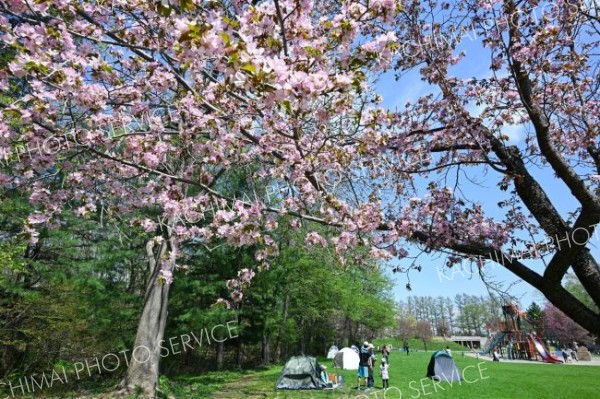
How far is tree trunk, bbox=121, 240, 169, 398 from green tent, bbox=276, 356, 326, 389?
5098mm

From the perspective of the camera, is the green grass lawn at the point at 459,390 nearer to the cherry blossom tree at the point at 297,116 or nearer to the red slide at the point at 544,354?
the cherry blossom tree at the point at 297,116

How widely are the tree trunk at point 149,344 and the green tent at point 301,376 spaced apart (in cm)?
510

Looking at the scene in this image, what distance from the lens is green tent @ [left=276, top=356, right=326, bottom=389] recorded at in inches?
502

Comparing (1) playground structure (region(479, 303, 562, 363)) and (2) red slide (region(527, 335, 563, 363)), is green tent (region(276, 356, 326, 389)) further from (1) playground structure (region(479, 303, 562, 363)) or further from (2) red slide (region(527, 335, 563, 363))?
(2) red slide (region(527, 335, 563, 363))

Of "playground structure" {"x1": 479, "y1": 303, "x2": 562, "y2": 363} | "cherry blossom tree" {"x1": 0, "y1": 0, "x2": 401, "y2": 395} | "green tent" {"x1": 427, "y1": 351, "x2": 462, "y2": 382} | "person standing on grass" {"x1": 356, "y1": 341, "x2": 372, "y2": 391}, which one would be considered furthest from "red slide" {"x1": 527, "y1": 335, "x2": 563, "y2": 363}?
"cherry blossom tree" {"x1": 0, "y1": 0, "x2": 401, "y2": 395}

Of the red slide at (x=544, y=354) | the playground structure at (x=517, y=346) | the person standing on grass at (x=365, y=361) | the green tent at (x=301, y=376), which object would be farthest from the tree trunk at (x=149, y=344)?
the red slide at (x=544, y=354)

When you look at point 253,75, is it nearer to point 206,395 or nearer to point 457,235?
point 457,235

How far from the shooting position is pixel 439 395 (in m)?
11.4

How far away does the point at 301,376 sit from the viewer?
13016 mm

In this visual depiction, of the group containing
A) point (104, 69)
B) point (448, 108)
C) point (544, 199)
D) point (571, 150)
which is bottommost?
point (544, 199)

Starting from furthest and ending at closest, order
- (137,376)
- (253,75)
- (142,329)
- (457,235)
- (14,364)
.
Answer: (14,364), (142,329), (137,376), (457,235), (253,75)

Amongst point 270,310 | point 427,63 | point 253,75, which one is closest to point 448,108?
point 427,63

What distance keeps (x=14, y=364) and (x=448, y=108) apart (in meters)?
12.4

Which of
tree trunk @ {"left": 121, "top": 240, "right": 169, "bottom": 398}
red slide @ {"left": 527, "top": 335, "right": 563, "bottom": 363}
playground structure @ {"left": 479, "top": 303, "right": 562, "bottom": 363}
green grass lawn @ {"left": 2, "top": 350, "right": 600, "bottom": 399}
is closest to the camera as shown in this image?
tree trunk @ {"left": 121, "top": 240, "right": 169, "bottom": 398}
